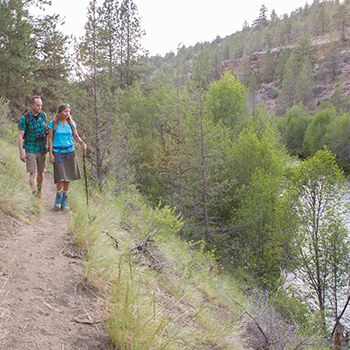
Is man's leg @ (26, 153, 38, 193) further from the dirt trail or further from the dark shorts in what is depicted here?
the dirt trail

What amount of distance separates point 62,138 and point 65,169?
0.53 metres

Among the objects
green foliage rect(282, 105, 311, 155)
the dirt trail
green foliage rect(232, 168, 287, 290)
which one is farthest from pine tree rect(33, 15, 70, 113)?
green foliage rect(282, 105, 311, 155)

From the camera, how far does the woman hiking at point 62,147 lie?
205 inches

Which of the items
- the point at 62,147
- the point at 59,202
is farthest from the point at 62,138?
the point at 59,202

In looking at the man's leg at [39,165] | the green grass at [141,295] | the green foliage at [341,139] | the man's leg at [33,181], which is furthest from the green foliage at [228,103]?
the man's leg at [33,181]

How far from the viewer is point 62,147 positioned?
532 cm

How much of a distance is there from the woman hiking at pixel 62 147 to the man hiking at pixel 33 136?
0.33 metres

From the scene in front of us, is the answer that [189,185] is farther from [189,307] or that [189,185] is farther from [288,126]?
[288,126]

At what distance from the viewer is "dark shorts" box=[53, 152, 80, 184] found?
17.5 feet

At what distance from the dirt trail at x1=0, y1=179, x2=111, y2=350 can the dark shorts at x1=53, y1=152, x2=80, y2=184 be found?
1467 mm

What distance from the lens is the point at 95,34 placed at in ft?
31.9

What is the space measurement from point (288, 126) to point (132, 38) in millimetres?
32751

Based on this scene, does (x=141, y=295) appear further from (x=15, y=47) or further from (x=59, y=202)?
(x=15, y=47)

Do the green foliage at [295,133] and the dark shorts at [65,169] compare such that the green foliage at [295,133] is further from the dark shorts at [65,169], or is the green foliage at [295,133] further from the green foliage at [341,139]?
the dark shorts at [65,169]
